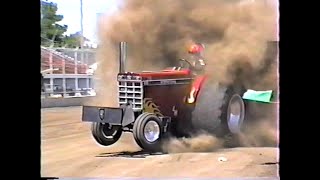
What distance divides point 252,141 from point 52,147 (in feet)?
3.85

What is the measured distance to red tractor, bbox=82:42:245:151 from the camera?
2.74m

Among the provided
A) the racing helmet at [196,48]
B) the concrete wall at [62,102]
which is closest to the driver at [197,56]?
the racing helmet at [196,48]

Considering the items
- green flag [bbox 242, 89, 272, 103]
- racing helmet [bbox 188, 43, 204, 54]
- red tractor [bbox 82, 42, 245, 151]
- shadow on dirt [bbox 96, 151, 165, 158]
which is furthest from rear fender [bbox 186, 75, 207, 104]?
shadow on dirt [bbox 96, 151, 165, 158]

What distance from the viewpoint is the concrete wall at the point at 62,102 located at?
2.62 metres

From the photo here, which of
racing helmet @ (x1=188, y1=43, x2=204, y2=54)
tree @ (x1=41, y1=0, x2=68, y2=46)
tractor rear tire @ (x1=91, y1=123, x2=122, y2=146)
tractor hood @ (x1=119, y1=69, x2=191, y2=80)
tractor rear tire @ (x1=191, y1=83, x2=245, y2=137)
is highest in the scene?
tree @ (x1=41, y1=0, x2=68, y2=46)

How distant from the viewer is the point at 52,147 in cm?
265

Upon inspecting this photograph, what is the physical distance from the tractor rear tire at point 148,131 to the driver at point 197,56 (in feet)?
1.29

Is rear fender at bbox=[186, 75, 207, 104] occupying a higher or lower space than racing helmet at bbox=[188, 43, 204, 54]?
lower

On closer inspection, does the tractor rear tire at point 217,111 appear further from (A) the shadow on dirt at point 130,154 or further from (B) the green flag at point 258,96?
(A) the shadow on dirt at point 130,154

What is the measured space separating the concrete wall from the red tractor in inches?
2.2

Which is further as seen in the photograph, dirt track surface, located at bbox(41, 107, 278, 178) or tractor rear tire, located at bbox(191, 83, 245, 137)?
tractor rear tire, located at bbox(191, 83, 245, 137)

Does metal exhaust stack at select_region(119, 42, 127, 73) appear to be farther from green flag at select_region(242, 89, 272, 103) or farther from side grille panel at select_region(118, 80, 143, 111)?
green flag at select_region(242, 89, 272, 103)

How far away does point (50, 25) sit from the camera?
8.62 feet
